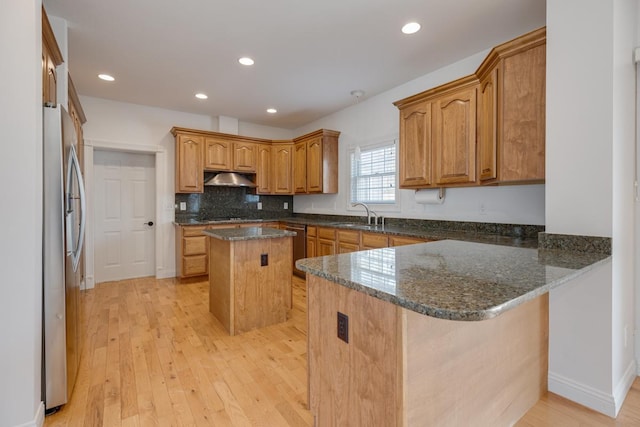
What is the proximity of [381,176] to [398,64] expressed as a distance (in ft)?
4.87

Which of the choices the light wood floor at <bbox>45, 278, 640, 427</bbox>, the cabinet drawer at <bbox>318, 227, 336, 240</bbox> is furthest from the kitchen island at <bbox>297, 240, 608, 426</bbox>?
the cabinet drawer at <bbox>318, 227, 336, 240</bbox>

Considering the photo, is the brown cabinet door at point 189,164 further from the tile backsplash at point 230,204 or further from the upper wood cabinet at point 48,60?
the upper wood cabinet at point 48,60

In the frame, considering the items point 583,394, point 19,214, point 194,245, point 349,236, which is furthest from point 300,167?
point 583,394

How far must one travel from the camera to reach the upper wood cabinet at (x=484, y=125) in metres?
2.14

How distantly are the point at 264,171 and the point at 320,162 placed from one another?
1.24m

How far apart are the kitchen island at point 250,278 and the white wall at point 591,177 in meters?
2.20

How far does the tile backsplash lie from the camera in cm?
518

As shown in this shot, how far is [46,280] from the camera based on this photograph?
5.41ft

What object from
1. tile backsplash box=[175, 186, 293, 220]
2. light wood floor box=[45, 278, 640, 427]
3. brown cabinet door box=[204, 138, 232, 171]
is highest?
brown cabinet door box=[204, 138, 232, 171]

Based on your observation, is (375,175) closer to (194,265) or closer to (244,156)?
(244,156)

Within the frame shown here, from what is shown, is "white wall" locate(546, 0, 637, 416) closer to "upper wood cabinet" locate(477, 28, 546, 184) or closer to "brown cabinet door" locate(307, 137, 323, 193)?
"upper wood cabinet" locate(477, 28, 546, 184)

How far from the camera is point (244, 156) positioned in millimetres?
5344

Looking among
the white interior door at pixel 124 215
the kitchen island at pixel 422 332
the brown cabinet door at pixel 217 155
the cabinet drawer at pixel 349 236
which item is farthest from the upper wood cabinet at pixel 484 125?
the white interior door at pixel 124 215

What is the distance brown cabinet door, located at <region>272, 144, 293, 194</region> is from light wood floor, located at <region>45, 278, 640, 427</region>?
2865 mm
